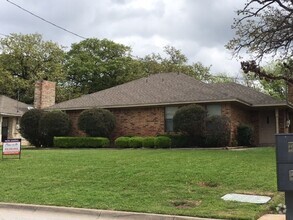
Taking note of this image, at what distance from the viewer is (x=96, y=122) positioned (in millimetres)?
25953

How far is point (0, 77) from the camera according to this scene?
48.0 metres

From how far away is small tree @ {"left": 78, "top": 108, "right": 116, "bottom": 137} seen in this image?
26.0 meters

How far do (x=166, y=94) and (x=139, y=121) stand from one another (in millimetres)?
2447

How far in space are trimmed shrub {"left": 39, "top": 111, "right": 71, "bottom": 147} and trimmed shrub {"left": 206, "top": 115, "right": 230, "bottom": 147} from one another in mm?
9476

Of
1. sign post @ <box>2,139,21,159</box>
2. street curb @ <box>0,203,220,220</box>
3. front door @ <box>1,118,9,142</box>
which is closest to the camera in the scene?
street curb @ <box>0,203,220,220</box>

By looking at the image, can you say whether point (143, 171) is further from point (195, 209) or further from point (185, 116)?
point (185, 116)

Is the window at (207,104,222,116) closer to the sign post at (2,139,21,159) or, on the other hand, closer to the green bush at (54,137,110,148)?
the green bush at (54,137,110,148)

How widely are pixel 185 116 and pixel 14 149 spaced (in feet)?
32.2

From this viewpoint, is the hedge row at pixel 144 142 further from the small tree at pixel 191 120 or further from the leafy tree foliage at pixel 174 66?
the leafy tree foliage at pixel 174 66

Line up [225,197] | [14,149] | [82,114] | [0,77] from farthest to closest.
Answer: [0,77]
[82,114]
[14,149]
[225,197]

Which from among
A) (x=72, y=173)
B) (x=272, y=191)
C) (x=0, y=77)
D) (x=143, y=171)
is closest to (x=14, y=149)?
(x=72, y=173)

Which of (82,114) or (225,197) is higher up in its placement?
(82,114)

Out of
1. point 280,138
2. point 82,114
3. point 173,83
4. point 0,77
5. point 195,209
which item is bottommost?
point 195,209

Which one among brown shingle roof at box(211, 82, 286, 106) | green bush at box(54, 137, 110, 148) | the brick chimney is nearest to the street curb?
green bush at box(54, 137, 110, 148)
